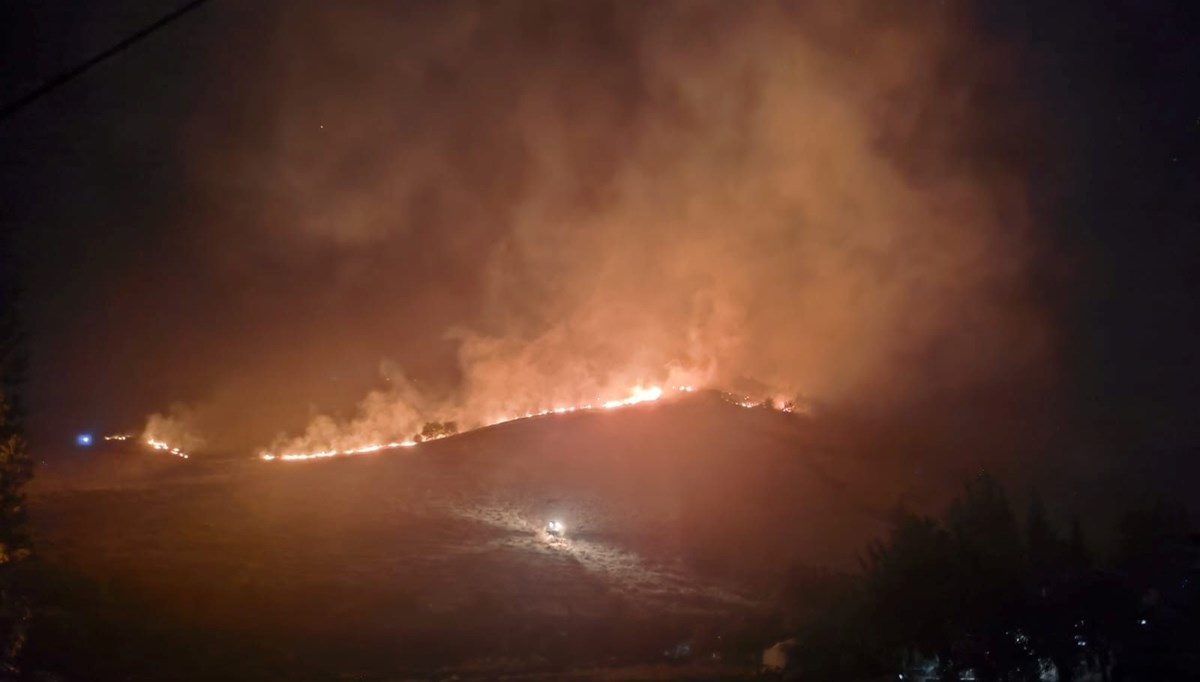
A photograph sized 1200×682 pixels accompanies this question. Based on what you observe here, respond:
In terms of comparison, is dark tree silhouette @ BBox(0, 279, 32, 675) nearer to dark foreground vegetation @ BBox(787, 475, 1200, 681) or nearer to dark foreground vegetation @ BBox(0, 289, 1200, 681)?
dark foreground vegetation @ BBox(0, 289, 1200, 681)

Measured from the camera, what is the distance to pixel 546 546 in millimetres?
32188

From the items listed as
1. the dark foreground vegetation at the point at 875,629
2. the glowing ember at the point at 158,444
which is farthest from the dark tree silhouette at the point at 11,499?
the glowing ember at the point at 158,444

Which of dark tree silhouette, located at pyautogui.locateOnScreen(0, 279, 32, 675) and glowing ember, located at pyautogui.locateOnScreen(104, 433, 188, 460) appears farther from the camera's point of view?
glowing ember, located at pyautogui.locateOnScreen(104, 433, 188, 460)

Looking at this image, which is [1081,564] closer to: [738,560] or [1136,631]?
[1136,631]

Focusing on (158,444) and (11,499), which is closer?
(11,499)

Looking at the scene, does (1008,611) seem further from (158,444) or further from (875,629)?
(158,444)

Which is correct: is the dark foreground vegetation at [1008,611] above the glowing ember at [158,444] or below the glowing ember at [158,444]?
below

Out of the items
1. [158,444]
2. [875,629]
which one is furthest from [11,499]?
[158,444]

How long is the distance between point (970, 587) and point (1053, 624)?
1.48 metres

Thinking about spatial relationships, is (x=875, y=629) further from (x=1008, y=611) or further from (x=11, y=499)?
(x=11, y=499)

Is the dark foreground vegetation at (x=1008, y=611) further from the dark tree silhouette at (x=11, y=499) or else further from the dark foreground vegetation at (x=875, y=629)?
the dark tree silhouette at (x=11, y=499)

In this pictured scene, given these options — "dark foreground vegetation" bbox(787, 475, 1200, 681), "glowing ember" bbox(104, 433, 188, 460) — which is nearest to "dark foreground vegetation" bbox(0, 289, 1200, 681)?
"dark foreground vegetation" bbox(787, 475, 1200, 681)

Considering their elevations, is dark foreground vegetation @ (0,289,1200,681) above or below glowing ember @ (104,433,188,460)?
below

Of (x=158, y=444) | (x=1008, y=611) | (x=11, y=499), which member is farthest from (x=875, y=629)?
(x=158, y=444)
